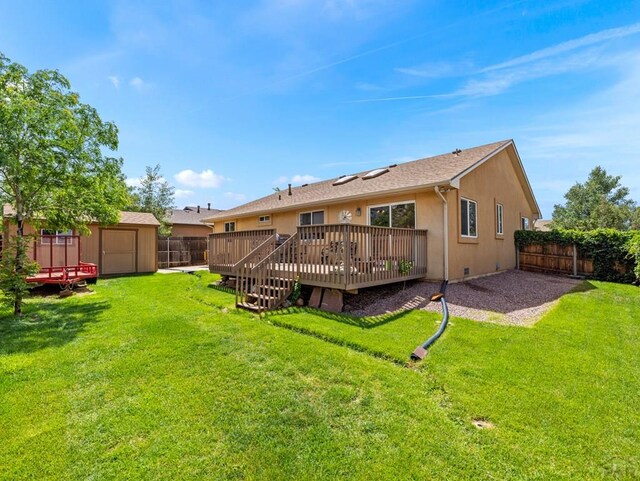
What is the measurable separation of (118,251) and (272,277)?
38.3 ft

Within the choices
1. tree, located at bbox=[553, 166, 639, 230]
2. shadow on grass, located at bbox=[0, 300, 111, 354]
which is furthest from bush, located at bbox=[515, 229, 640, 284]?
tree, located at bbox=[553, 166, 639, 230]

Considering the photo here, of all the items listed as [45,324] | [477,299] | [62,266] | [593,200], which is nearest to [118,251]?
[62,266]

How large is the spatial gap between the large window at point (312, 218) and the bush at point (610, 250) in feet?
31.4

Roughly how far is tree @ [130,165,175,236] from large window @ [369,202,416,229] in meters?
23.7

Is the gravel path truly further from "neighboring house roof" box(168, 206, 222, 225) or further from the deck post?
"neighboring house roof" box(168, 206, 222, 225)

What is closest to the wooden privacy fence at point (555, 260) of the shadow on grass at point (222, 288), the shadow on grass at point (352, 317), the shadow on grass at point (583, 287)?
the shadow on grass at point (583, 287)

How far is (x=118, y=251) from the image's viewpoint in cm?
1560

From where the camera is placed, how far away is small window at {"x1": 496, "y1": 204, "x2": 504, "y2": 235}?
40.8 ft

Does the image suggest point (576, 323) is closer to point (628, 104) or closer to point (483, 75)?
point (628, 104)

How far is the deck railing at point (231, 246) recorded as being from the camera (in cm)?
984

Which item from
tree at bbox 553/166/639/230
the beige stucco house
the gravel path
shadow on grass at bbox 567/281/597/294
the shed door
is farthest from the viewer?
tree at bbox 553/166/639/230

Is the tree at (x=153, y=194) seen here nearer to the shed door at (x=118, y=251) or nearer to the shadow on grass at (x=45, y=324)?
the shed door at (x=118, y=251)

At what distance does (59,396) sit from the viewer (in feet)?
11.4

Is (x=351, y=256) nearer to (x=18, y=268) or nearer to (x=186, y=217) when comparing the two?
(x=18, y=268)
